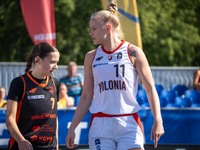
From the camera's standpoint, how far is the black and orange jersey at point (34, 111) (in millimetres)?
2539

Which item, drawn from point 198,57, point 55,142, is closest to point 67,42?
point 198,57

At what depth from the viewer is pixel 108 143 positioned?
2.37m

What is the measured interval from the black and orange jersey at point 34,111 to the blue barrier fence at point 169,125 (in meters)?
2.46

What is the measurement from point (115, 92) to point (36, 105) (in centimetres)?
77

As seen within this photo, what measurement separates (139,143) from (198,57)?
731 inches

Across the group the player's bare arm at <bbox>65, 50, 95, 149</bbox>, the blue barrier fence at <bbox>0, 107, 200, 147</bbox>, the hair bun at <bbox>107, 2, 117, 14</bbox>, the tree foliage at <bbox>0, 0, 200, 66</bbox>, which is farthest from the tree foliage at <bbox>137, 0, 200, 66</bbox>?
the player's bare arm at <bbox>65, 50, 95, 149</bbox>

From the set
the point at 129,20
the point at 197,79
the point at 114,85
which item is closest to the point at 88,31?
the point at 197,79

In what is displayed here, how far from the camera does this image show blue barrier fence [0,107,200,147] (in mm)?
5133

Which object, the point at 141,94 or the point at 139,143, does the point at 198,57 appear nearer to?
the point at 141,94

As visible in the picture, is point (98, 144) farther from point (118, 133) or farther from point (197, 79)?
point (197, 79)

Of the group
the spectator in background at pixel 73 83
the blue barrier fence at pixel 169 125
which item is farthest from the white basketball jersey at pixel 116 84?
the spectator in background at pixel 73 83

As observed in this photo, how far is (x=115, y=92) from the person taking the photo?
2.41m

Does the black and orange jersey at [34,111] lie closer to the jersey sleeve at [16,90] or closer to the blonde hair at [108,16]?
the jersey sleeve at [16,90]

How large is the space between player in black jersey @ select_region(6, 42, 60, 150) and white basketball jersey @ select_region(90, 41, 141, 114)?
18.6 inches
